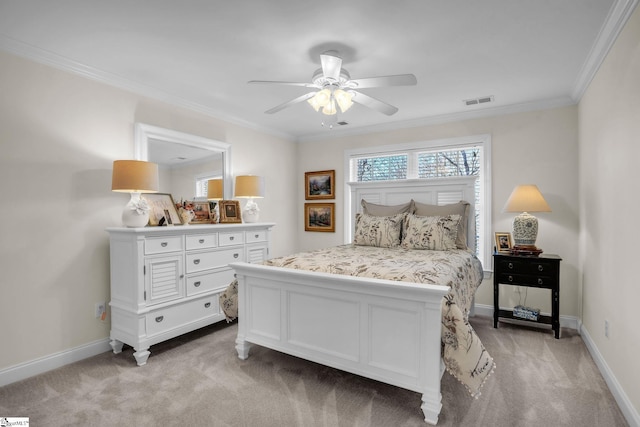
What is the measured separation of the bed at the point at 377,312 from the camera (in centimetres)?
189

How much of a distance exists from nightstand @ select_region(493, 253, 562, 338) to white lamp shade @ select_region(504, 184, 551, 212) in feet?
1.58

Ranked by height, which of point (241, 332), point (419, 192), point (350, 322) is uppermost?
point (419, 192)

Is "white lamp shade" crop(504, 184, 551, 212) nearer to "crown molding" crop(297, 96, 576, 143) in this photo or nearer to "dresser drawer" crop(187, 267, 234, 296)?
"crown molding" crop(297, 96, 576, 143)

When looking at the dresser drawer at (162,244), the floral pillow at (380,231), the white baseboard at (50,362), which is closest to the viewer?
the white baseboard at (50,362)

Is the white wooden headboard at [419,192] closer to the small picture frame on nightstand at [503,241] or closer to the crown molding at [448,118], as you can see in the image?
the small picture frame on nightstand at [503,241]

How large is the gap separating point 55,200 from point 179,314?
1.37 m

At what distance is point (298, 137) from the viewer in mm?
5367

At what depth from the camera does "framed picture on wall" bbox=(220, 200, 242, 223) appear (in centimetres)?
379

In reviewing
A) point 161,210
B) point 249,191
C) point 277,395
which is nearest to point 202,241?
point 161,210

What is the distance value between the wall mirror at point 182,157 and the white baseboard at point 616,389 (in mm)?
3834

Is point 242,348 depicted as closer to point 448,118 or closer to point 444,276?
point 444,276

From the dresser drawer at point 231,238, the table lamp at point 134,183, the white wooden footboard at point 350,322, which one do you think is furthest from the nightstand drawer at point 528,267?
the table lamp at point 134,183

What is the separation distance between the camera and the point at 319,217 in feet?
16.9

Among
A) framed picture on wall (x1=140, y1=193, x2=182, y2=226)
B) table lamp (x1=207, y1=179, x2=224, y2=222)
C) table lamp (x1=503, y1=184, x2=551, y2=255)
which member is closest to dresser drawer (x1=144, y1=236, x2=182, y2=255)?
framed picture on wall (x1=140, y1=193, x2=182, y2=226)
